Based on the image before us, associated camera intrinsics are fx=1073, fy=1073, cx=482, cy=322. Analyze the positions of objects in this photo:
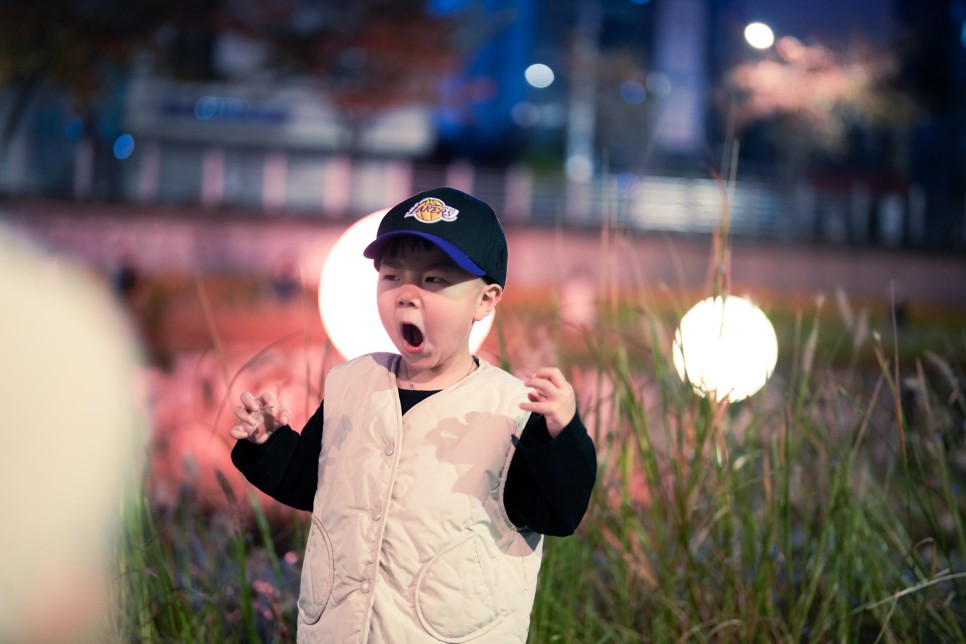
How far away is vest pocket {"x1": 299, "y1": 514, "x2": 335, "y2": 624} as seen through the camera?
4.81ft

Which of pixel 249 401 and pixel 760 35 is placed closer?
pixel 249 401

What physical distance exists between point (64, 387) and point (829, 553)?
363cm

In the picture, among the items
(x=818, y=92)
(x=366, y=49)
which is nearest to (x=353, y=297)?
(x=366, y=49)

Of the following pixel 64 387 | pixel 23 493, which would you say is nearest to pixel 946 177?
pixel 64 387

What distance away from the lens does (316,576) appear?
4.85ft

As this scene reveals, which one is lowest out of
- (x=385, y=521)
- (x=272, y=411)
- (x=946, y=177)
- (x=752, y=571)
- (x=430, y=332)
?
(x=752, y=571)

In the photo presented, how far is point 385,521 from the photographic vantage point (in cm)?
144

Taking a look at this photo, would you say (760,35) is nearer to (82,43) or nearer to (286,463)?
(286,463)

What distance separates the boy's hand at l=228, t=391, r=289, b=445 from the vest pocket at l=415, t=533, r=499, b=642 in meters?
0.32

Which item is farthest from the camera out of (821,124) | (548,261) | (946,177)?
(946,177)

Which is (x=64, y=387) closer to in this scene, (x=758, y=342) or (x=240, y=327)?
(x=758, y=342)

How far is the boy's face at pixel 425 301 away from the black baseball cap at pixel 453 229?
3cm

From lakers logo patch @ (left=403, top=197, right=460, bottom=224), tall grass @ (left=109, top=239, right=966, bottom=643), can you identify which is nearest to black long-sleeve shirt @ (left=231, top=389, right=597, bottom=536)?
lakers logo patch @ (left=403, top=197, right=460, bottom=224)

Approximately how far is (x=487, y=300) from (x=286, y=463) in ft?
1.28
